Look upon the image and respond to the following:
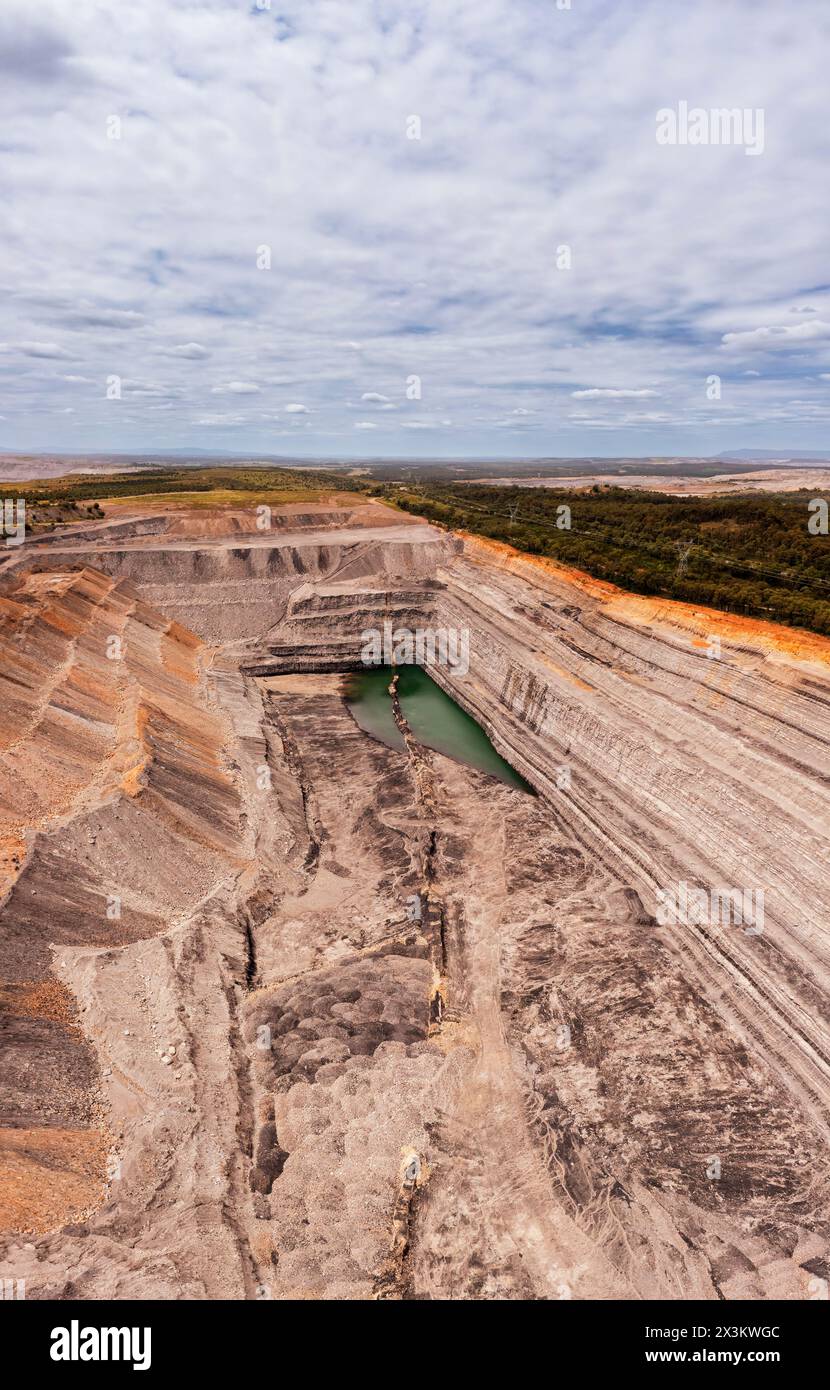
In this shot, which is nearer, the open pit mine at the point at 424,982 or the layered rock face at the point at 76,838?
the open pit mine at the point at 424,982

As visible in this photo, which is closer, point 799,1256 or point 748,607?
point 799,1256

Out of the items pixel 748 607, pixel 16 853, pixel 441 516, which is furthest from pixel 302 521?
pixel 16 853

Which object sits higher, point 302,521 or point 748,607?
point 302,521

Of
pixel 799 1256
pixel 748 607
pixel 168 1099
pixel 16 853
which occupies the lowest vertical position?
pixel 799 1256

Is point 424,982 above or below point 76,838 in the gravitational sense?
below

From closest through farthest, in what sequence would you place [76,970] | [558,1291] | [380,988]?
[558,1291], [76,970], [380,988]

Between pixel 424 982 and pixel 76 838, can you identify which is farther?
pixel 76 838

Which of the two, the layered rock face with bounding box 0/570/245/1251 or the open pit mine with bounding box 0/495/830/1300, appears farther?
the layered rock face with bounding box 0/570/245/1251

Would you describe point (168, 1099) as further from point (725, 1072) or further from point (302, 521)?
point (302, 521)
